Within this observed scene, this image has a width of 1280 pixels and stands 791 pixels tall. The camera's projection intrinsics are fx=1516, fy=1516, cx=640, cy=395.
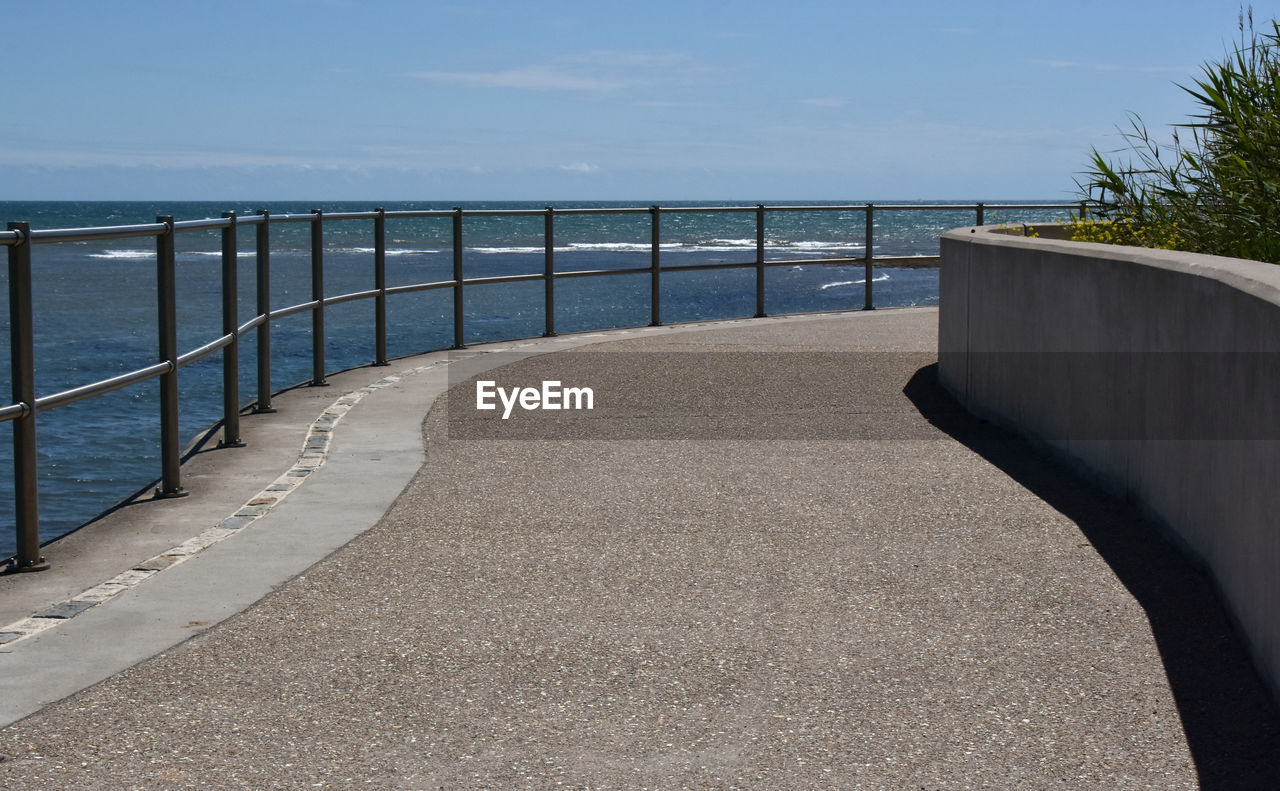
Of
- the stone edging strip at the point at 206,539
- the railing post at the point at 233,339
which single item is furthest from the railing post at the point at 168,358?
the railing post at the point at 233,339

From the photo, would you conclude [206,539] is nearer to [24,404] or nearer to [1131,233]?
[24,404]

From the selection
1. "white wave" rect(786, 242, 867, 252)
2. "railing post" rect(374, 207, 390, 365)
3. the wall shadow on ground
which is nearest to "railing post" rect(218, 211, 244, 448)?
"railing post" rect(374, 207, 390, 365)

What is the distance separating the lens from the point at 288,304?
3522cm

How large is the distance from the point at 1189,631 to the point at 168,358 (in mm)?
4700

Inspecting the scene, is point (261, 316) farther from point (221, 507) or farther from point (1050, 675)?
point (1050, 675)

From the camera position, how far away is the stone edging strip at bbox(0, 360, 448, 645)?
512 centimetres

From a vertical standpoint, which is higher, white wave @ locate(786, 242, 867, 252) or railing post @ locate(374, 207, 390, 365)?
white wave @ locate(786, 242, 867, 252)

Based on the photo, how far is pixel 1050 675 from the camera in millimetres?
4523

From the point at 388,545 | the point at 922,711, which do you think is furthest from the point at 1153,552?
the point at 388,545

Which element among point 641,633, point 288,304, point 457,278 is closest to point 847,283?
point 288,304

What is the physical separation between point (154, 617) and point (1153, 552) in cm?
378

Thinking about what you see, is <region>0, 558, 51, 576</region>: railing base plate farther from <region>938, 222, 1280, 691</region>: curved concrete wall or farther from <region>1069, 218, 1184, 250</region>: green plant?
<region>1069, 218, 1184, 250</region>: green plant

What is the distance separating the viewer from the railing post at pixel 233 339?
8453mm

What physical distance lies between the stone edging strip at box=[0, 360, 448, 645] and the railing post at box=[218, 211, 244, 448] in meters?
0.43
